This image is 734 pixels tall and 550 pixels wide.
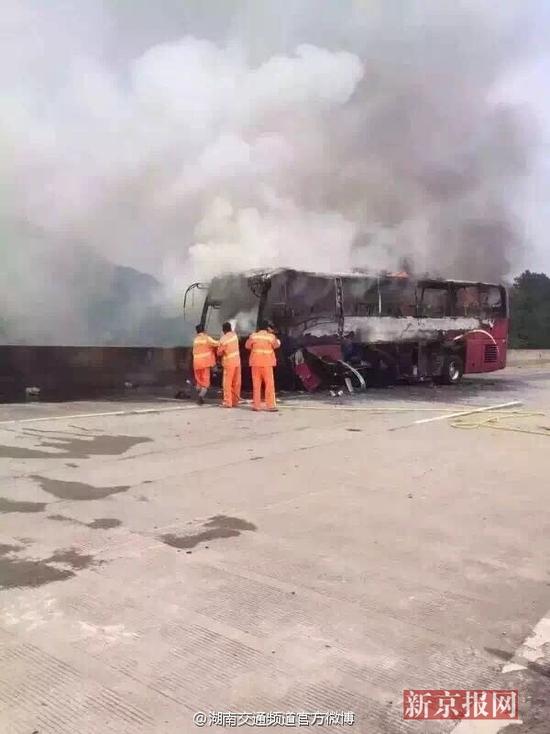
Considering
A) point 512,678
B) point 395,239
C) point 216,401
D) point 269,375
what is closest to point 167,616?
point 512,678

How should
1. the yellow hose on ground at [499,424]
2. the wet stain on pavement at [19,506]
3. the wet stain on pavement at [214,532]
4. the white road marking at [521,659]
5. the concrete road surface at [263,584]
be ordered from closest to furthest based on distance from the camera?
the white road marking at [521,659], the concrete road surface at [263,584], the wet stain on pavement at [214,532], the wet stain on pavement at [19,506], the yellow hose on ground at [499,424]

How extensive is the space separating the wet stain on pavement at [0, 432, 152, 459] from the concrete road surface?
0.05 meters

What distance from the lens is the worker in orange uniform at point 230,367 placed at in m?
9.84

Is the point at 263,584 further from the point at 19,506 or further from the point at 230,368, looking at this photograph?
the point at 230,368

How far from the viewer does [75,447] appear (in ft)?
21.4

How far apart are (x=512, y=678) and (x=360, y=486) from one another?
110 inches

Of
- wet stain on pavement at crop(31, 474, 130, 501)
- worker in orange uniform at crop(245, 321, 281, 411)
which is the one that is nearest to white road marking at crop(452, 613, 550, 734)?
wet stain on pavement at crop(31, 474, 130, 501)

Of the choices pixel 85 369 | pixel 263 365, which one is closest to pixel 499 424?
pixel 263 365

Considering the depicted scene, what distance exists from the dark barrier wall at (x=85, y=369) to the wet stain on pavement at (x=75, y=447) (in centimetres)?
317

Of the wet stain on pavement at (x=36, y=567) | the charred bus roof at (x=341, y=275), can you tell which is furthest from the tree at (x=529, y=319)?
the wet stain on pavement at (x=36, y=567)

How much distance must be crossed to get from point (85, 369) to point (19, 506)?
658 centimetres

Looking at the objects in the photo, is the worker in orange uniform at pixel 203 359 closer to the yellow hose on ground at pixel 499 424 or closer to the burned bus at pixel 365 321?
the burned bus at pixel 365 321

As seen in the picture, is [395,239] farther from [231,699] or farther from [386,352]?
[231,699]

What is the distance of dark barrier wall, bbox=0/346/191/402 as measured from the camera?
33.0 feet
